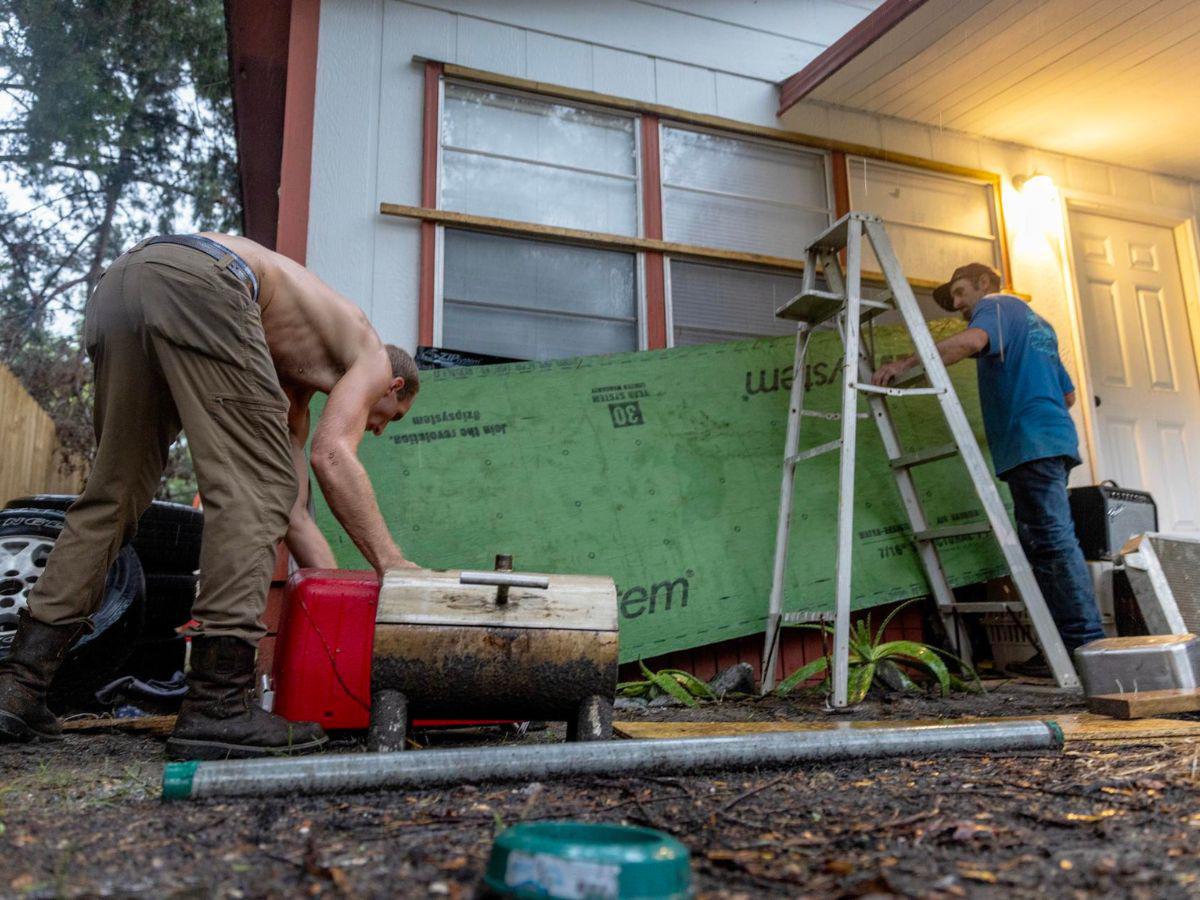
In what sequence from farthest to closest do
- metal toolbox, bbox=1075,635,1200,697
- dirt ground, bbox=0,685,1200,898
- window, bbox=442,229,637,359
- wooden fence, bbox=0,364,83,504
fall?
1. wooden fence, bbox=0,364,83,504
2. window, bbox=442,229,637,359
3. metal toolbox, bbox=1075,635,1200,697
4. dirt ground, bbox=0,685,1200,898

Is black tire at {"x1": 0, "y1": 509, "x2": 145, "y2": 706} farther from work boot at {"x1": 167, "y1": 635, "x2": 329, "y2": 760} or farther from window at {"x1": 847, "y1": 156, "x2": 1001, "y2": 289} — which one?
window at {"x1": 847, "y1": 156, "x2": 1001, "y2": 289}

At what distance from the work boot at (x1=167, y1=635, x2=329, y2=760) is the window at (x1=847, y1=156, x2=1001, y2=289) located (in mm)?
4117

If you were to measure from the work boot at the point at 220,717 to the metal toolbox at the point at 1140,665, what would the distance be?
97.5 inches

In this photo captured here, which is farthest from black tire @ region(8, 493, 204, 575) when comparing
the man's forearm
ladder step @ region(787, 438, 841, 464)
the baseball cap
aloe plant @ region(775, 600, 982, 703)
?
the baseball cap

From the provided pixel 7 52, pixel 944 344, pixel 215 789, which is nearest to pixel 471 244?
pixel 944 344

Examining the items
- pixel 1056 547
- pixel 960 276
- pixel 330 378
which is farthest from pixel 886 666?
pixel 330 378

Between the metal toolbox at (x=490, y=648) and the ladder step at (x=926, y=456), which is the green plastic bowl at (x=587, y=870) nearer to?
the metal toolbox at (x=490, y=648)

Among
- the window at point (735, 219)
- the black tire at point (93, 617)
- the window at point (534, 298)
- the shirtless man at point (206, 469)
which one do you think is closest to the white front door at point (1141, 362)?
the window at point (735, 219)

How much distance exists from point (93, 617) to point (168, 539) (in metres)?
0.58

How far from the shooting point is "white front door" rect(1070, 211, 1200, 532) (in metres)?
5.15

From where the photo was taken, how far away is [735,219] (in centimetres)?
462

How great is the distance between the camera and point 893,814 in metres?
1.43

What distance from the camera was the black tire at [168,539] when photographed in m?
3.43

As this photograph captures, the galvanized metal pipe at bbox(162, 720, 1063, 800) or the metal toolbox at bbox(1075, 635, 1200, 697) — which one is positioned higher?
the metal toolbox at bbox(1075, 635, 1200, 697)
